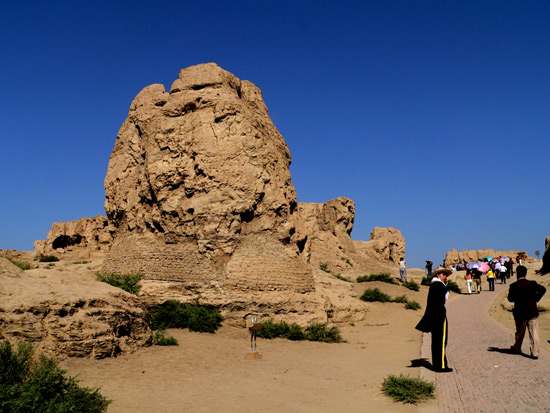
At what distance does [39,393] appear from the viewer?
497 centimetres

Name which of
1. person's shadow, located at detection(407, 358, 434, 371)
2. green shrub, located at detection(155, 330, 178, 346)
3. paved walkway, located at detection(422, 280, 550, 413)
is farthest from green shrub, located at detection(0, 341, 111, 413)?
person's shadow, located at detection(407, 358, 434, 371)

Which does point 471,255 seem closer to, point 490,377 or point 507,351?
point 507,351

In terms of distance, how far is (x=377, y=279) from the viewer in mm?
26234

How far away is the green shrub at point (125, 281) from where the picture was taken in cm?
1189

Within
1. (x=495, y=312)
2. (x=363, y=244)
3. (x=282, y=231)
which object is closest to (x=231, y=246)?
(x=282, y=231)

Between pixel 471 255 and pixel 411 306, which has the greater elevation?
pixel 471 255

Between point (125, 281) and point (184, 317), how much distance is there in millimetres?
2209

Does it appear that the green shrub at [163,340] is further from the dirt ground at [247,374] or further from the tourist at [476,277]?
the tourist at [476,277]

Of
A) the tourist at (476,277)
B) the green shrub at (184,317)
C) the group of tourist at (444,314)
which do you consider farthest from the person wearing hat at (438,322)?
the tourist at (476,277)

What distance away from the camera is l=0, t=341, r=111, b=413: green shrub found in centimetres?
482

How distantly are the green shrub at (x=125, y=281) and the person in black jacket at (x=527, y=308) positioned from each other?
983 centimetres

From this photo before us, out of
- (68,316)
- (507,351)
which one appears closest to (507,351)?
(507,351)

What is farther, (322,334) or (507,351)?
(322,334)

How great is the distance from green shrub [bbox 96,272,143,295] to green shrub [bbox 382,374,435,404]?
8013 mm
